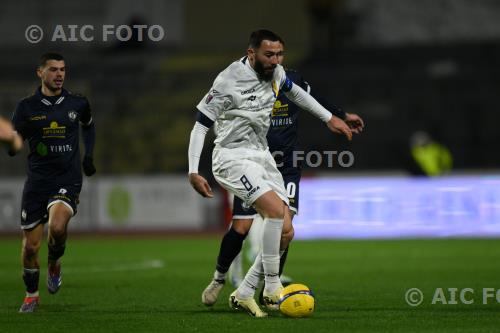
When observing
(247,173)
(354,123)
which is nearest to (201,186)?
(247,173)

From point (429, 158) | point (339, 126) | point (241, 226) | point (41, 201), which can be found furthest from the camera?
point (429, 158)

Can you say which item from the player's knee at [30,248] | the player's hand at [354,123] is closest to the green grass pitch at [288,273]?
the player's knee at [30,248]

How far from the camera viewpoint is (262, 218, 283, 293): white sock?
8.18 m

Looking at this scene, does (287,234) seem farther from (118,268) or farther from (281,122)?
(118,268)

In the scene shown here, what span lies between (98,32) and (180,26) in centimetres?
249

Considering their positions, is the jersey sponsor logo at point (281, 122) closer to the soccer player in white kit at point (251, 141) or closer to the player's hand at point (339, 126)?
the player's hand at point (339, 126)

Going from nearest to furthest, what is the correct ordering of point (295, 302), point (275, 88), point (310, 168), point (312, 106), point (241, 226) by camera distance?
point (295, 302) < point (275, 88) < point (312, 106) < point (241, 226) < point (310, 168)

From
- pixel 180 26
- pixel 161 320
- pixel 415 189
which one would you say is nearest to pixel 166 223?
pixel 415 189

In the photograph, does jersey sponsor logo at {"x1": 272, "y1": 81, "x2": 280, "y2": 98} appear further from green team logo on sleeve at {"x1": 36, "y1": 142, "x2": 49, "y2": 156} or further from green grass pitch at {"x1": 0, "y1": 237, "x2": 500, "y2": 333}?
green team logo on sleeve at {"x1": 36, "y1": 142, "x2": 49, "y2": 156}

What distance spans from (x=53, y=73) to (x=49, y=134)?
0.56m

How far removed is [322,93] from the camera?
26.5 meters

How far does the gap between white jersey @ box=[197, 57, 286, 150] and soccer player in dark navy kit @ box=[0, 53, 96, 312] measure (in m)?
1.75

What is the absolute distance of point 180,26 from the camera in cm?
3122

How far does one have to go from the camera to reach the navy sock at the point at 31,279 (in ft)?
30.2
